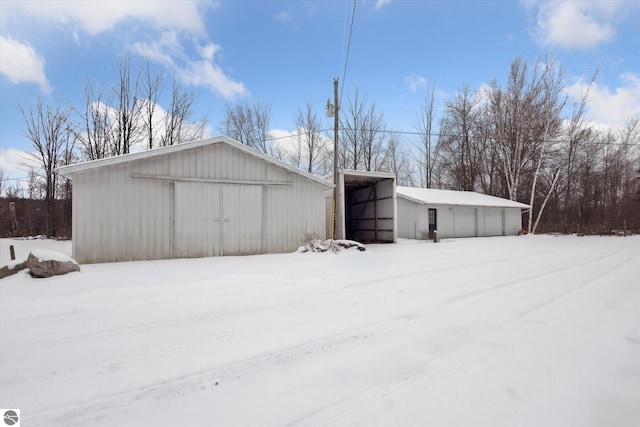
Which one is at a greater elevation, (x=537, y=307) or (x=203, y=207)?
(x=203, y=207)

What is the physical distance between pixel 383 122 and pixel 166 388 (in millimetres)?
28660

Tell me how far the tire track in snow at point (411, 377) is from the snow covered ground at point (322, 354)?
0.6 inches

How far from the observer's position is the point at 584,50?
21.3 metres

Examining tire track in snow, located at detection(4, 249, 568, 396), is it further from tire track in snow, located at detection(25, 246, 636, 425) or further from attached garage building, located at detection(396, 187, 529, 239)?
attached garage building, located at detection(396, 187, 529, 239)

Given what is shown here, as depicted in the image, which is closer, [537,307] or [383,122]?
[537,307]

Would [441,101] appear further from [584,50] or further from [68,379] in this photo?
[68,379]

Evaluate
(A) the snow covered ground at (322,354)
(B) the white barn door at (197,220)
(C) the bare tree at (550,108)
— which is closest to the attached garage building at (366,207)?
(B) the white barn door at (197,220)

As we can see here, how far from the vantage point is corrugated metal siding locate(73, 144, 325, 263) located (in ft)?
27.1

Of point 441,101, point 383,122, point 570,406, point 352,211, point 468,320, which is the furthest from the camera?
point 441,101

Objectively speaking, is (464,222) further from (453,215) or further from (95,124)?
(95,124)

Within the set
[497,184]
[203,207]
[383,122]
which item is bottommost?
[203,207]

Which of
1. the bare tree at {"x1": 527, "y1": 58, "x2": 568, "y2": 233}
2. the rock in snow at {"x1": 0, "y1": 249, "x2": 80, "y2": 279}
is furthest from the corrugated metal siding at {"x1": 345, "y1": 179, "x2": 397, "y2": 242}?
the bare tree at {"x1": 527, "y1": 58, "x2": 568, "y2": 233}

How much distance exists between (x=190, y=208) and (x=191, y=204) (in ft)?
0.43

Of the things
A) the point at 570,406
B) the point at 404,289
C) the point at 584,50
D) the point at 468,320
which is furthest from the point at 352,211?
the point at 584,50
